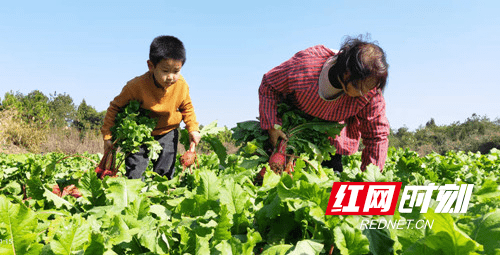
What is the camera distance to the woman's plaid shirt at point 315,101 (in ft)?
10.3

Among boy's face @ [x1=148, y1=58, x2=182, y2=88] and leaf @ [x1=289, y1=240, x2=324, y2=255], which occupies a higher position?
boy's face @ [x1=148, y1=58, x2=182, y2=88]

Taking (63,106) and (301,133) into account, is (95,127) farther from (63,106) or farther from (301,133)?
(301,133)

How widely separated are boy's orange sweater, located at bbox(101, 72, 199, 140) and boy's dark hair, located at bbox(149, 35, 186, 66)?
0.28m

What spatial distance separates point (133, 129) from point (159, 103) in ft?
2.21

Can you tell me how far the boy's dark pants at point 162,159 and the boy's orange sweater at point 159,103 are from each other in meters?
0.13

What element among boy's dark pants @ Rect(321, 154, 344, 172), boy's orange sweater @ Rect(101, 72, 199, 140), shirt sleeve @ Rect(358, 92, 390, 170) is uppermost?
boy's orange sweater @ Rect(101, 72, 199, 140)

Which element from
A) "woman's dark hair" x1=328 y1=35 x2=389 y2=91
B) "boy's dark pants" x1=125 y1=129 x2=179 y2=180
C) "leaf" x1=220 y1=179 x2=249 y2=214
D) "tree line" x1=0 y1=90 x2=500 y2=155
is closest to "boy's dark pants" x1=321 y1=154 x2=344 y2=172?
"woman's dark hair" x1=328 y1=35 x2=389 y2=91

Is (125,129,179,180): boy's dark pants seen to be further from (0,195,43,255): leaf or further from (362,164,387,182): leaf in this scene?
(362,164,387,182): leaf

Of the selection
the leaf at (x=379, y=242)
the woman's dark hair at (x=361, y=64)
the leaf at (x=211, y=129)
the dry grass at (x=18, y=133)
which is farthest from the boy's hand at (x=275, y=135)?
the dry grass at (x=18, y=133)

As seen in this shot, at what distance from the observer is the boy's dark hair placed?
159 inches

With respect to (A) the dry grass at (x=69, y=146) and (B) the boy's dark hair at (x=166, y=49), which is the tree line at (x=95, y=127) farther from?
(B) the boy's dark hair at (x=166, y=49)

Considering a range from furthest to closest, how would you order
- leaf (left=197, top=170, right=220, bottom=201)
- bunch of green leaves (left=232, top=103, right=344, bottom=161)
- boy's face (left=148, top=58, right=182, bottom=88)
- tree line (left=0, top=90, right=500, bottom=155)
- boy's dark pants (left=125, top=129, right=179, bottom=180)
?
tree line (left=0, top=90, right=500, bottom=155)
boy's dark pants (left=125, top=129, right=179, bottom=180)
boy's face (left=148, top=58, right=182, bottom=88)
bunch of green leaves (left=232, top=103, right=344, bottom=161)
leaf (left=197, top=170, right=220, bottom=201)

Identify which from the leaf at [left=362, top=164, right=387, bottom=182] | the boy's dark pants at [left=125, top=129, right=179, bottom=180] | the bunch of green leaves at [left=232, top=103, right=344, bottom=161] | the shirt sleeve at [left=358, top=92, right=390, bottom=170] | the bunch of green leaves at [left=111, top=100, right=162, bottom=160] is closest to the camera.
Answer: the leaf at [left=362, top=164, right=387, bottom=182]

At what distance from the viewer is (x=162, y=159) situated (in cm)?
470
